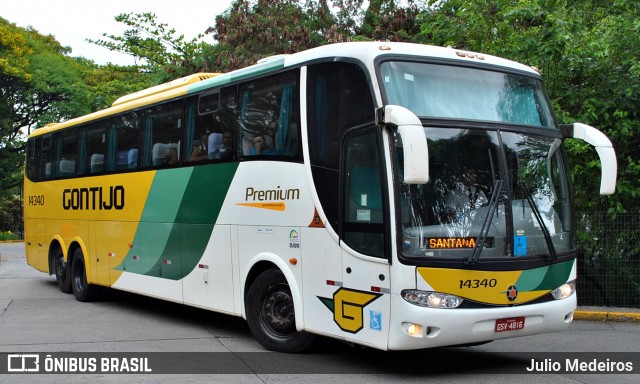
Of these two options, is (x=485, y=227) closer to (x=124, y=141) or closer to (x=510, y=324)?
(x=510, y=324)

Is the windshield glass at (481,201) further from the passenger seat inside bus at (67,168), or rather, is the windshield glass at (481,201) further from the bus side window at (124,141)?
the passenger seat inside bus at (67,168)

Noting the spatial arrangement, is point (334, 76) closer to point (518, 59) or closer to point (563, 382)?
point (563, 382)

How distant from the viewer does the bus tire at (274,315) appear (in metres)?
8.81

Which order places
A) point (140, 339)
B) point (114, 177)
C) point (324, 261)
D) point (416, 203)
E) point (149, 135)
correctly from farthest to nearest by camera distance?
point (114, 177), point (149, 135), point (140, 339), point (324, 261), point (416, 203)

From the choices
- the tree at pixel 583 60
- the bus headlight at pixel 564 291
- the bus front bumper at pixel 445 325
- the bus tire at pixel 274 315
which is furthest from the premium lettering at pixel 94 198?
the bus headlight at pixel 564 291

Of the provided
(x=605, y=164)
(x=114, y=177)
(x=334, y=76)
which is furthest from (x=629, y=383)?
(x=114, y=177)

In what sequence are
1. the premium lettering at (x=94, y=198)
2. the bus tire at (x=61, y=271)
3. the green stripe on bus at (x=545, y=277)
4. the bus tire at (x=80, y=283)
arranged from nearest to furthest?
the green stripe on bus at (x=545, y=277) < the premium lettering at (x=94, y=198) < the bus tire at (x=80, y=283) < the bus tire at (x=61, y=271)

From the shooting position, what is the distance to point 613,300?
1325 cm

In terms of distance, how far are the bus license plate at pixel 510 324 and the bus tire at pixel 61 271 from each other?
33.6 feet

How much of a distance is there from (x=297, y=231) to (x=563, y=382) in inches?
126

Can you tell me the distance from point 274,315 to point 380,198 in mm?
2504

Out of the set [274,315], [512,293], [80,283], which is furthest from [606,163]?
[80,283]

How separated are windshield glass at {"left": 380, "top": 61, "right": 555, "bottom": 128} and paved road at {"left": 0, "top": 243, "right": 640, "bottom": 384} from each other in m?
2.70

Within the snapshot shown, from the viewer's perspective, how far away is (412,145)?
21.6 feet
